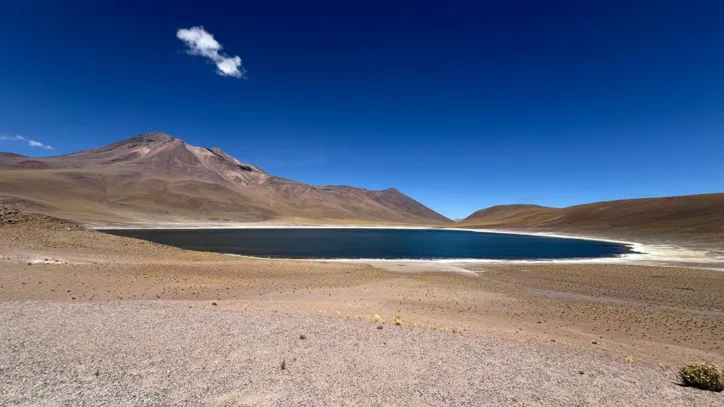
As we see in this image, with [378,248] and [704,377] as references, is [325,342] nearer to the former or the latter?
[704,377]

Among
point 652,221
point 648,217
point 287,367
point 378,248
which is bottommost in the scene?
point 287,367

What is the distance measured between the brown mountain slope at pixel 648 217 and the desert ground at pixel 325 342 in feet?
289

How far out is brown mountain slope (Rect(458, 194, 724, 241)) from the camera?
9013 centimetres

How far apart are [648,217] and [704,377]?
137 meters

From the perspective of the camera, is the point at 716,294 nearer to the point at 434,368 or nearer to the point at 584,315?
the point at 584,315

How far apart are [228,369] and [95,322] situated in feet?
18.7

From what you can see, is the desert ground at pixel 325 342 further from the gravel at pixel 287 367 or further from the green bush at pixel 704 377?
the green bush at pixel 704 377

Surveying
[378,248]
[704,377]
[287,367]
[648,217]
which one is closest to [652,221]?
[648,217]

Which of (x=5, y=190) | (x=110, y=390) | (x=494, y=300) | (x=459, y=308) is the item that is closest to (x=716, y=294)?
(x=494, y=300)

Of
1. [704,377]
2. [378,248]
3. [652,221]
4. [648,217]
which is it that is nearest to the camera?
[704,377]

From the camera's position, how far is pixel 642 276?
103 feet

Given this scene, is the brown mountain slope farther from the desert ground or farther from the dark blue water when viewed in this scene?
the desert ground

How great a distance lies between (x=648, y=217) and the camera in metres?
115

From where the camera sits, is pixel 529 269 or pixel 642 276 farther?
pixel 529 269
